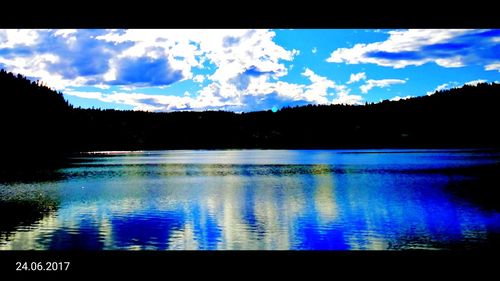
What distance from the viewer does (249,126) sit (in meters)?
112

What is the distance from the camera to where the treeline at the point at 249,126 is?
70938mm

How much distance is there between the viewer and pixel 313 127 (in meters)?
106

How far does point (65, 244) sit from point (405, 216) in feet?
31.0
